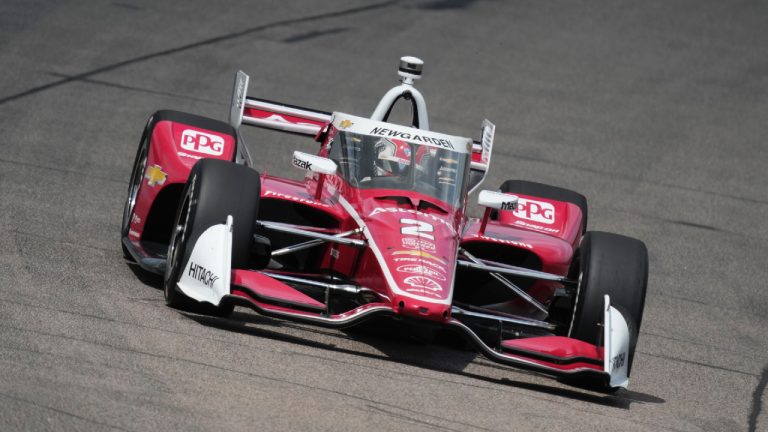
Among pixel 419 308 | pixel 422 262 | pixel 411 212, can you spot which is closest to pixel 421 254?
pixel 422 262

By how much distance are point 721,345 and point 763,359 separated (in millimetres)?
352

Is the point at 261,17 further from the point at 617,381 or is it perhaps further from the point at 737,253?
the point at 617,381

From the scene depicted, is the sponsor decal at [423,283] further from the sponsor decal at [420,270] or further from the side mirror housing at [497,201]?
the side mirror housing at [497,201]

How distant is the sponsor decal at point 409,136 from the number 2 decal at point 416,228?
976 millimetres

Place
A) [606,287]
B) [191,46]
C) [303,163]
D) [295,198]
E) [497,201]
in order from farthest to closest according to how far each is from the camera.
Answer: [191,46], [295,198], [497,201], [303,163], [606,287]

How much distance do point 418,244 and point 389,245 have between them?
0.59ft

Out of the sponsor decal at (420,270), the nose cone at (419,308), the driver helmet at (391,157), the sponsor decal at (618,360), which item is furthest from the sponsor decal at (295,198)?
the sponsor decal at (618,360)

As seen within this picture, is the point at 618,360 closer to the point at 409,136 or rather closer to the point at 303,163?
the point at 409,136

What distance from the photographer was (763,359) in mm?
9930

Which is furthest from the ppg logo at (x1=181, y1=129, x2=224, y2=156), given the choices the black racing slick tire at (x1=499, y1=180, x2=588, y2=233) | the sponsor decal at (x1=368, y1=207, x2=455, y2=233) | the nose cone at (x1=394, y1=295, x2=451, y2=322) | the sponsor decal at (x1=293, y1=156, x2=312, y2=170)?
the nose cone at (x1=394, y1=295, x2=451, y2=322)

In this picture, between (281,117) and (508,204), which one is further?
(281,117)

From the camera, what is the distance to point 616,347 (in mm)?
7969

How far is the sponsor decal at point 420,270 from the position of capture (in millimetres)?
7898

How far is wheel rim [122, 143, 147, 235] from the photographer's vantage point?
397 inches
